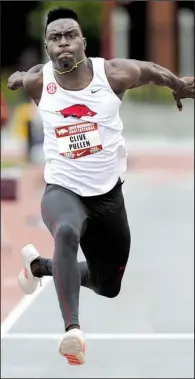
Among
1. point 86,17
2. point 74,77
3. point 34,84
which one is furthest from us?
point 86,17

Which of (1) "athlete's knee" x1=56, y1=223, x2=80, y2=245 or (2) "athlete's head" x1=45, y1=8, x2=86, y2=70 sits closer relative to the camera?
(1) "athlete's knee" x1=56, y1=223, x2=80, y2=245

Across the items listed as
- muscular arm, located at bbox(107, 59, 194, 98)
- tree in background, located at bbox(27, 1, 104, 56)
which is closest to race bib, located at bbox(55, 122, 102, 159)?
muscular arm, located at bbox(107, 59, 194, 98)

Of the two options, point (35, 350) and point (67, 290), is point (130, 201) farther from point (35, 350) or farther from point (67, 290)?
point (67, 290)

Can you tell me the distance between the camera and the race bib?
6957 millimetres

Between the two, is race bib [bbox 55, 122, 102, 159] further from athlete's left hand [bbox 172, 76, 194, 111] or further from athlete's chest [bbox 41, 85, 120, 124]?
athlete's left hand [bbox 172, 76, 194, 111]

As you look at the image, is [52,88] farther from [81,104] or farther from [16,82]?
[16,82]

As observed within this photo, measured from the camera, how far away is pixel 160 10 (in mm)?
44406

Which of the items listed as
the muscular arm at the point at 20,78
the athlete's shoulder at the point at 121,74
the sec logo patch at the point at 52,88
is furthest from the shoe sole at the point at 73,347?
the muscular arm at the point at 20,78

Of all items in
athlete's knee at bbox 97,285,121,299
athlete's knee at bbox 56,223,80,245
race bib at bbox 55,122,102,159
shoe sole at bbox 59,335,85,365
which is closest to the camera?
shoe sole at bbox 59,335,85,365

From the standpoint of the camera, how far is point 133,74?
7.14m

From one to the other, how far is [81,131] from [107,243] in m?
0.77

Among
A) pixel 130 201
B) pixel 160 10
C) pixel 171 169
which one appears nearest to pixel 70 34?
pixel 130 201

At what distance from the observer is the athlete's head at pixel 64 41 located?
6.80 meters

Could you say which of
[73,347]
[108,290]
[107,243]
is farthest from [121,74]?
[73,347]
